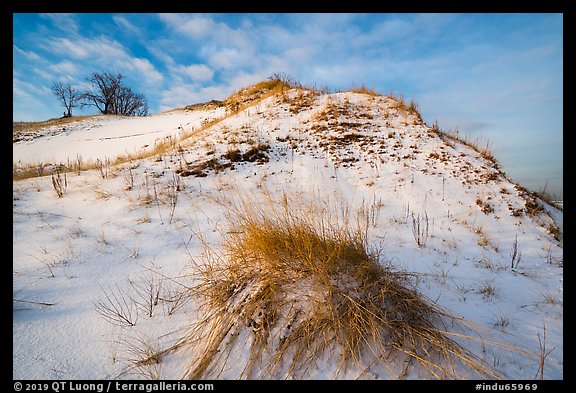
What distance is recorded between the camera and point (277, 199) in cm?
528

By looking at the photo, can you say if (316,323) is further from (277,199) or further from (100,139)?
(100,139)

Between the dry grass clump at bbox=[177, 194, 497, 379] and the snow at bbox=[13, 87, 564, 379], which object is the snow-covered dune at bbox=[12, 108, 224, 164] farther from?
the dry grass clump at bbox=[177, 194, 497, 379]

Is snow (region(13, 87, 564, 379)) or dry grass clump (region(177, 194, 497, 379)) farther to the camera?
snow (region(13, 87, 564, 379))

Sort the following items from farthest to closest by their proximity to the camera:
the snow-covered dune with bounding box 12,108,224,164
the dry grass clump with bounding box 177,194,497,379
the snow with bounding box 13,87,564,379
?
the snow-covered dune with bounding box 12,108,224,164
the snow with bounding box 13,87,564,379
the dry grass clump with bounding box 177,194,497,379

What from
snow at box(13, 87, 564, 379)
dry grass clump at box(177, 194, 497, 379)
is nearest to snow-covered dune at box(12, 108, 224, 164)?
snow at box(13, 87, 564, 379)

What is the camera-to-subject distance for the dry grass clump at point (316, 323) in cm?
166

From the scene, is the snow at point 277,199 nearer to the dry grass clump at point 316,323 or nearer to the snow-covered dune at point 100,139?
the dry grass clump at point 316,323

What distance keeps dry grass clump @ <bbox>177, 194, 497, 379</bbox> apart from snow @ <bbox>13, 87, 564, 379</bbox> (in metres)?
0.07

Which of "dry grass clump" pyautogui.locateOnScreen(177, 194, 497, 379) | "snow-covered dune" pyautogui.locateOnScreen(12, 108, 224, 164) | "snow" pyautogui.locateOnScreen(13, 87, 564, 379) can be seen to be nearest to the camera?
"dry grass clump" pyautogui.locateOnScreen(177, 194, 497, 379)

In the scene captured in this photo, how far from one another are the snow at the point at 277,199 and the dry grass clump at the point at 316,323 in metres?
0.07

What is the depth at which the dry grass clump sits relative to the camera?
1.66 meters

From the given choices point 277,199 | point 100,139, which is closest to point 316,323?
point 277,199

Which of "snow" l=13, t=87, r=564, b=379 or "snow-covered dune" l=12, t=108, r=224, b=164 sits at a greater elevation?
"snow-covered dune" l=12, t=108, r=224, b=164
